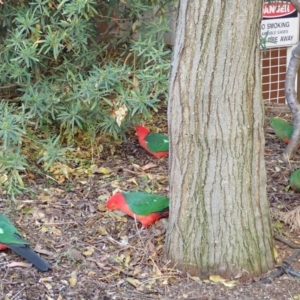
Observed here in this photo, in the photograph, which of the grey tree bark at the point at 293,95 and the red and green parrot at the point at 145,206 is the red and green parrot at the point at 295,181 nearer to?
the grey tree bark at the point at 293,95

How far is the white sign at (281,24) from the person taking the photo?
6.51 metres

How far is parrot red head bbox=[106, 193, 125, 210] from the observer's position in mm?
3475

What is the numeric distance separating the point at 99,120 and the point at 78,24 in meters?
0.76

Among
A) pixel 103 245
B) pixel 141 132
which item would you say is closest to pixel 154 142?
pixel 141 132

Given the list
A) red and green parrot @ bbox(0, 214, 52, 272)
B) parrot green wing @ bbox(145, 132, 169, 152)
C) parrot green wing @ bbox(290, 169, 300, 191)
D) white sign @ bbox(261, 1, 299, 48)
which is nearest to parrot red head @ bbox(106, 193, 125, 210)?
red and green parrot @ bbox(0, 214, 52, 272)

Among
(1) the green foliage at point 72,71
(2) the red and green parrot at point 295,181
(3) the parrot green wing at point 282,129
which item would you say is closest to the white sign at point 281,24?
(3) the parrot green wing at point 282,129

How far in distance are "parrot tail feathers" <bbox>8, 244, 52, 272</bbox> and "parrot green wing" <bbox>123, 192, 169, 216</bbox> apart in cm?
62

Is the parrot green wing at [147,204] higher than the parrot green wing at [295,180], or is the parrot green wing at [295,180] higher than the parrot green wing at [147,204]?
the parrot green wing at [295,180]

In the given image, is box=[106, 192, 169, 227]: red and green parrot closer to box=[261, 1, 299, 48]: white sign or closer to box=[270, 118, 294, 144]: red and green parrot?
box=[270, 118, 294, 144]: red and green parrot

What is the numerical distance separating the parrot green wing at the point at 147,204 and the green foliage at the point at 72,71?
75 centimetres

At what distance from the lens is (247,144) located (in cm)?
278

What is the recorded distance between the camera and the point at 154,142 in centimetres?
438

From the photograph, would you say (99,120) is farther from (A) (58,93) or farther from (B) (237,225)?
(B) (237,225)

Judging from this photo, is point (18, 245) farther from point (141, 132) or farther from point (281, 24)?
point (281, 24)
